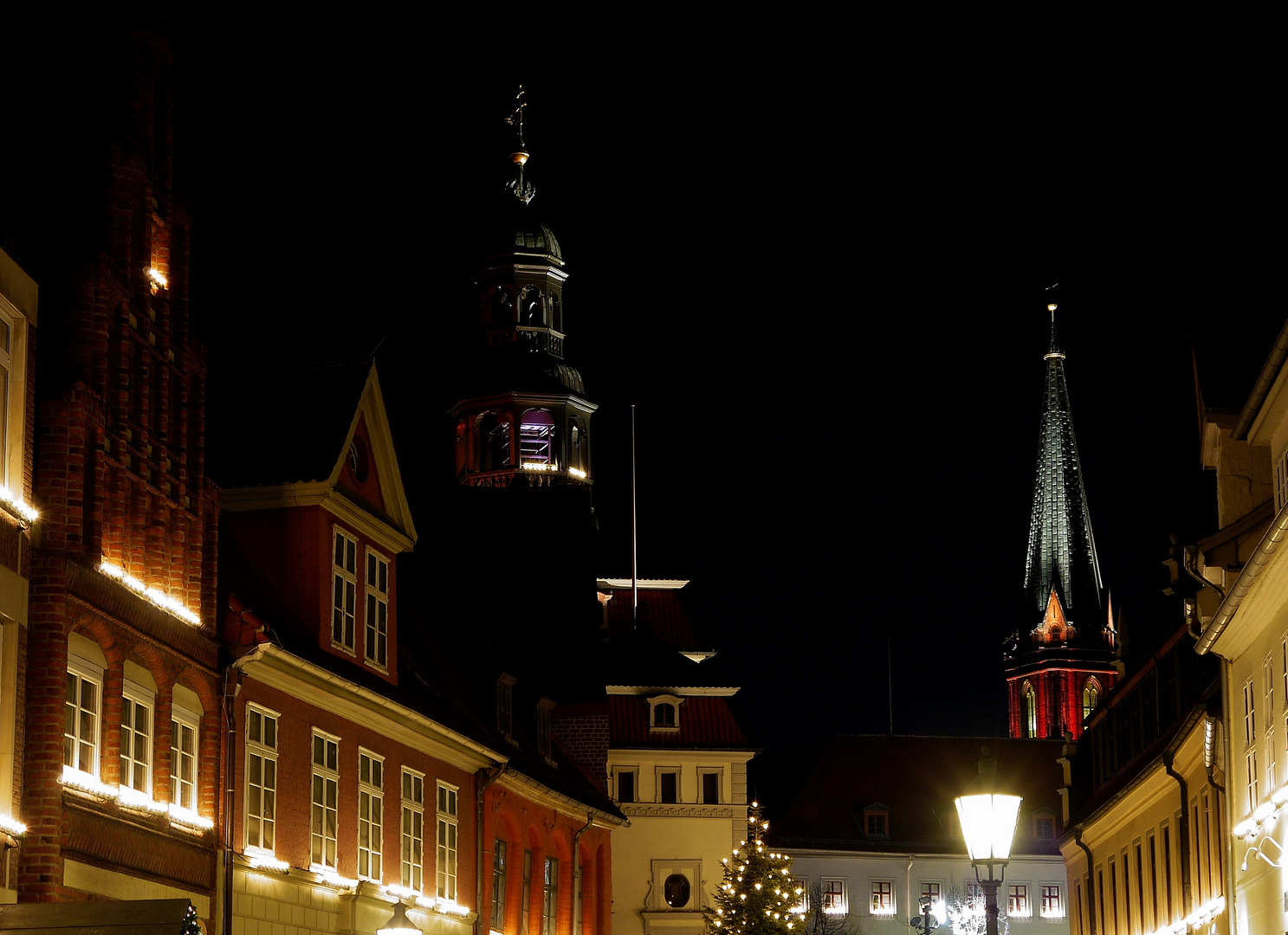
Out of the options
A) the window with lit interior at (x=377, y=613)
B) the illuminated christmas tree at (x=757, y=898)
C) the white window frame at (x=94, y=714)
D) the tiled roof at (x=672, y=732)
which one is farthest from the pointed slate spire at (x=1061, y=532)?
the white window frame at (x=94, y=714)

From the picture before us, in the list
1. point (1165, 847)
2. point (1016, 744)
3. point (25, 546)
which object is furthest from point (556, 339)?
point (25, 546)

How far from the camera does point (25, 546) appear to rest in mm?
21375

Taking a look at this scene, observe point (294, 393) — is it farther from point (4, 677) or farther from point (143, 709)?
point (4, 677)

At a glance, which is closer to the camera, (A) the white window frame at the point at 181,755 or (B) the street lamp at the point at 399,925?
(B) the street lamp at the point at 399,925

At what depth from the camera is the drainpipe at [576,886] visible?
155ft

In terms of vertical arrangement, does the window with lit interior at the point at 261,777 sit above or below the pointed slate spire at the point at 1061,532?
below

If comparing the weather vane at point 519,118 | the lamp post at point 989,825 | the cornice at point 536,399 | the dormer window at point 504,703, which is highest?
the weather vane at point 519,118

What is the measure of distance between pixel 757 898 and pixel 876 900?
144 ft

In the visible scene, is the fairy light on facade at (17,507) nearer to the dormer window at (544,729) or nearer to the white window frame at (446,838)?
the white window frame at (446,838)

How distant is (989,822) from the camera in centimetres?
1959

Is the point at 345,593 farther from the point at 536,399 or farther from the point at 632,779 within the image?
the point at 536,399

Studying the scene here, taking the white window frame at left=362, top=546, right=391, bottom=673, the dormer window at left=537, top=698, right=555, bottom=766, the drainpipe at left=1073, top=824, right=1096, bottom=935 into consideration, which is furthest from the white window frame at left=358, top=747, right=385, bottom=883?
the drainpipe at left=1073, top=824, right=1096, bottom=935

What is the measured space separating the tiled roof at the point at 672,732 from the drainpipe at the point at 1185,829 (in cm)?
2977

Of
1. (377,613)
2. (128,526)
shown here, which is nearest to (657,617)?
(377,613)
